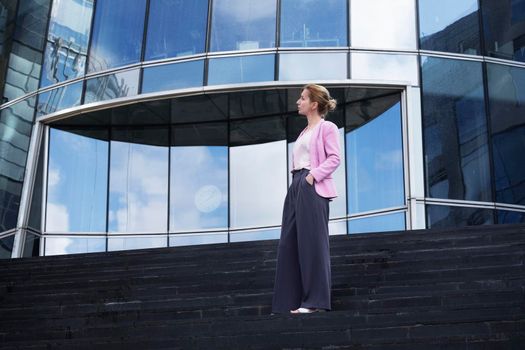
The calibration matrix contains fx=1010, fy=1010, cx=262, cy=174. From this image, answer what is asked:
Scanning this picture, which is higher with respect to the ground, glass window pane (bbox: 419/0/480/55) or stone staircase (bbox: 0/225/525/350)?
glass window pane (bbox: 419/0/480/55)

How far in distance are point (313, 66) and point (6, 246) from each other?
271 inches

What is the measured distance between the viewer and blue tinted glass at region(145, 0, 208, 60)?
63.1 ft

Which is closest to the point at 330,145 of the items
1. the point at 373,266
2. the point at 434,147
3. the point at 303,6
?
the point at 373,266

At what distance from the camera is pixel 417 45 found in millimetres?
18656

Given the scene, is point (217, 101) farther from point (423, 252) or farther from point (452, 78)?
point (423, 252)

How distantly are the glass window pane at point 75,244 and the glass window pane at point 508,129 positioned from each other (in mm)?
7608

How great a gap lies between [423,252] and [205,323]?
12.4ft

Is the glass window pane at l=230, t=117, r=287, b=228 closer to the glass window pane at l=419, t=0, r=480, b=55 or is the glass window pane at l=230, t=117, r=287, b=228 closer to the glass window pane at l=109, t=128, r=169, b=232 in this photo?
the glass window pane at l=109, t=128, r=169, b=232

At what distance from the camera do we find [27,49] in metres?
21.2

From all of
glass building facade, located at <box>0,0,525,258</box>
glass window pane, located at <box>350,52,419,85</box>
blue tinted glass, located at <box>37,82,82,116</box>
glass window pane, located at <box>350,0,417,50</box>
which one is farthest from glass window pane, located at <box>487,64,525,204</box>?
blue tinted glass, located at <box>37,82,82,116</box>

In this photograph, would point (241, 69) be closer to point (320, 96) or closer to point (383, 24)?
point (383, 24)

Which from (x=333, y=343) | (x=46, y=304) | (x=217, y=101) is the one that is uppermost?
(x=217, y=101)

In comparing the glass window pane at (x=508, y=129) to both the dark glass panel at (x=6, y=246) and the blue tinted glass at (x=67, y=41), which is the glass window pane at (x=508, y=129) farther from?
the dark glass panel at (x=6, y=246)

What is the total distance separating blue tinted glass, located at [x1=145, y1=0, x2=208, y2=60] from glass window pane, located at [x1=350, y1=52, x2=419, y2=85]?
118 inches
